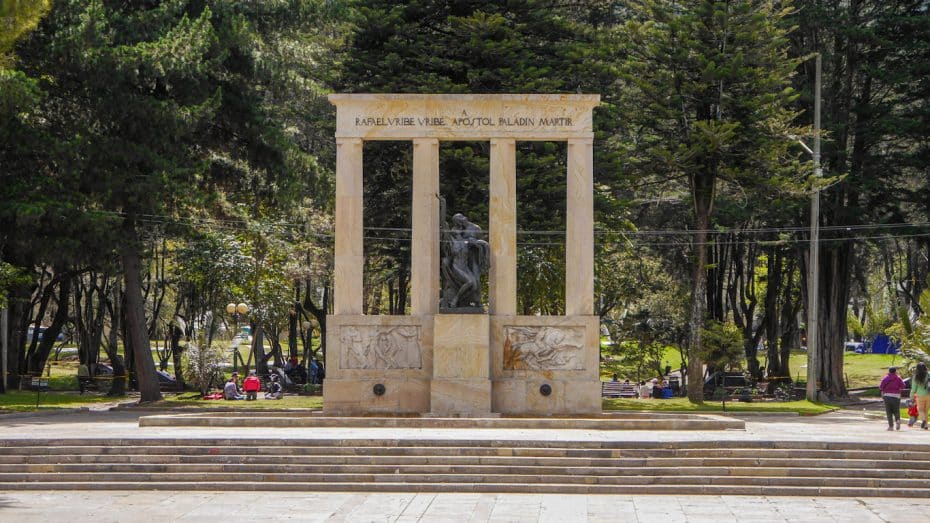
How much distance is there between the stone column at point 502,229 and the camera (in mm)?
30125

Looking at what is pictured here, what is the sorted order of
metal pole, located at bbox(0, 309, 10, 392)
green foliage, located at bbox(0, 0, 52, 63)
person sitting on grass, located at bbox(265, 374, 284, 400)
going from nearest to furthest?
green foliage, located at bbox(0, 0, 52, 63) < person sitting on grass, located at bbox(265, 374, 284, 400) < metal pole, located at bbox(0, 309, 10, 392)

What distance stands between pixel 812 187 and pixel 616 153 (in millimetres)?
6412

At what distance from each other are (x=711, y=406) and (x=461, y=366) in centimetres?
1349

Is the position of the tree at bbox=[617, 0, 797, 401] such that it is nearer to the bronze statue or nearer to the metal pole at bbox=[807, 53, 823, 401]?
the metal pole at bbox=[807, 53, 823, 401]

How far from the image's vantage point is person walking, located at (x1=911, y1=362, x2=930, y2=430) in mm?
27094

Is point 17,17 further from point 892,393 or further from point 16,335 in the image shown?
point 16,335

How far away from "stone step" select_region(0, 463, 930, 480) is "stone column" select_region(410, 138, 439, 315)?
372 inches

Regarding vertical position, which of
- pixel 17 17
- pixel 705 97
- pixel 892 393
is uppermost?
pixel 705 97

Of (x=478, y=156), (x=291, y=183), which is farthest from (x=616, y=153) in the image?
(x=291, y=183)

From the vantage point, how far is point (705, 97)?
42188mm

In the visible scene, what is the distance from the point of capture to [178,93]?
38.0 m

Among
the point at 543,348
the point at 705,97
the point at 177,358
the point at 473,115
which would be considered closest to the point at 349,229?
the point at 473,115

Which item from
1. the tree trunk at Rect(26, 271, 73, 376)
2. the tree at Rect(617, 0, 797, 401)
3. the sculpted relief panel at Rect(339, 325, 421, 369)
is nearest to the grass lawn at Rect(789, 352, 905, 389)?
the tree at Rect(617, 0, 797, 401)

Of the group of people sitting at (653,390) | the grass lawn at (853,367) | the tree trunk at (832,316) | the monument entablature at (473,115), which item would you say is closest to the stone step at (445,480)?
the monument entablature at (473,115)
